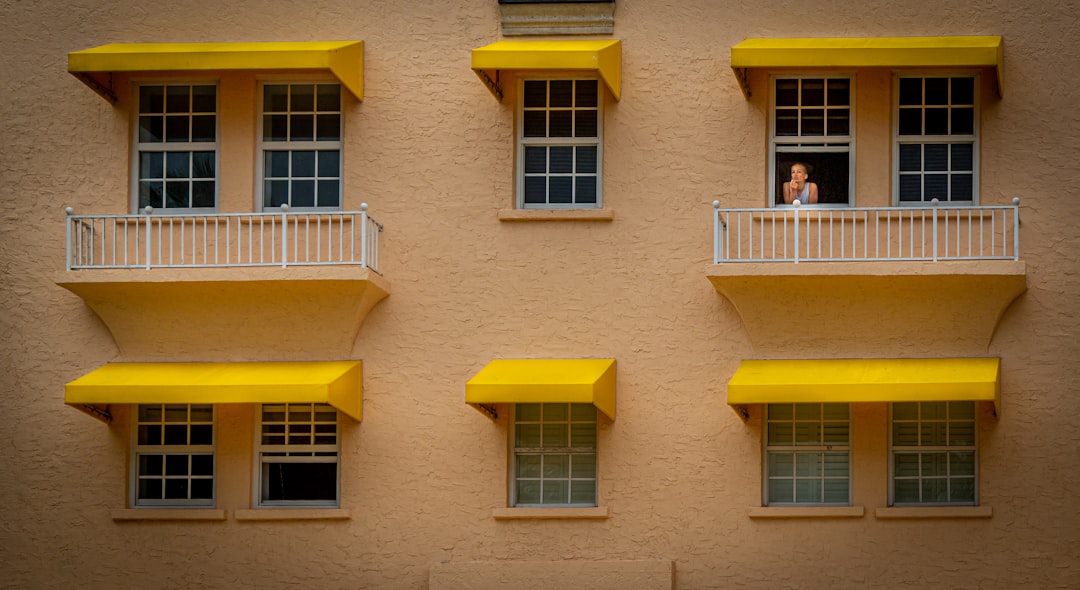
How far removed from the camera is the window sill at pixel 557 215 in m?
14.6

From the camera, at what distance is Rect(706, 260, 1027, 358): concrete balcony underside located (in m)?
14.0

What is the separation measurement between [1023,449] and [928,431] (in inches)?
37.1

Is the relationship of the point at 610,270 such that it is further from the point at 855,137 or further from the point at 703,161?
the point at 855,137

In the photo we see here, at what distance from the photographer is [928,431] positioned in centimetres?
1457

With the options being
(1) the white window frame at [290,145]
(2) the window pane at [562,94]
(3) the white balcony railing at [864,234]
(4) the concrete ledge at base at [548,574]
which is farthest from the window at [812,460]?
(1) the white window frame at [290,145]

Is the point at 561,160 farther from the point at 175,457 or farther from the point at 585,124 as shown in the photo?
the point at 175,457

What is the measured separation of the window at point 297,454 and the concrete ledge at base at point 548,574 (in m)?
1.54

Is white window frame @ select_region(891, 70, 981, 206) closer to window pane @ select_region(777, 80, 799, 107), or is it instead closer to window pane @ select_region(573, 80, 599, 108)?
window pane @ select_region(777, 80, 799, 107)

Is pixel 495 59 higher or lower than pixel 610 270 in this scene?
higher

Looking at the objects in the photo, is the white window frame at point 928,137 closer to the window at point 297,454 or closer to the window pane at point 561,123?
the window pane at point 561,123


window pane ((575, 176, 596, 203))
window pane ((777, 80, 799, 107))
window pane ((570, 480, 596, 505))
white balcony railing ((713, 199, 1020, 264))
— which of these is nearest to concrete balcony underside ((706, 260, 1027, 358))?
white balcony railing ((713, 199, 1020, 264))

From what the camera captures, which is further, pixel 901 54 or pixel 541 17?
pixel 541 17

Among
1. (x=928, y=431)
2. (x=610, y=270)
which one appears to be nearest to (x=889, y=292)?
(x=928, y=431)

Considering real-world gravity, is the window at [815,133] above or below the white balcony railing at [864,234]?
above
